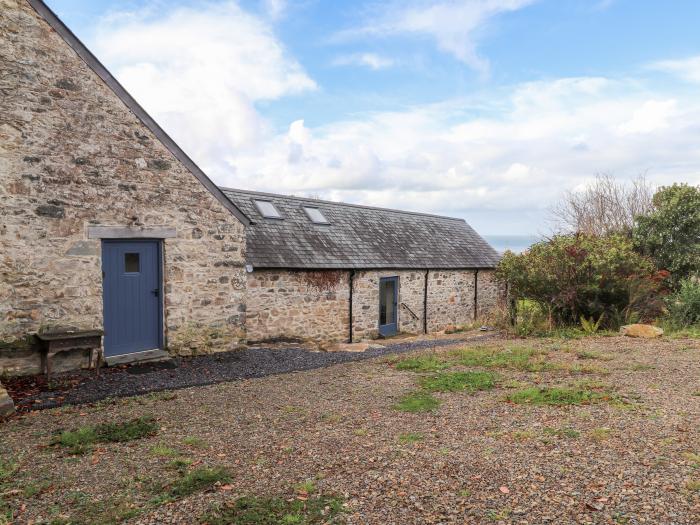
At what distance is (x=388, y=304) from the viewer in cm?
1659

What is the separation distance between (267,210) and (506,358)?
29.2 ft

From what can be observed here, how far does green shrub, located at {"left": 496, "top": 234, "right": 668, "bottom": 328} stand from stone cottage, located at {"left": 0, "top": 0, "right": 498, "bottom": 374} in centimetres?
633

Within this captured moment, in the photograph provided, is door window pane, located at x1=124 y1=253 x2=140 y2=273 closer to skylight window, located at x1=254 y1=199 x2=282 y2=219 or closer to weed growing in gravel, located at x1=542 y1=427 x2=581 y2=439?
skylight window, located at x1=254 y1=199 x2=282 y2=219

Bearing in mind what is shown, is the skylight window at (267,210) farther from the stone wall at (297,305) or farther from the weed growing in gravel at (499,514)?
the weed growing in gravel at (499,514)

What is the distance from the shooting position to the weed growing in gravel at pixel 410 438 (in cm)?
538

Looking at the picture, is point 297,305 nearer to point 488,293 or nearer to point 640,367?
point 640,367

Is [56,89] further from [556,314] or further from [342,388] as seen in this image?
[556,314]

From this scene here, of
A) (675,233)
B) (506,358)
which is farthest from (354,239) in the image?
(675,233)

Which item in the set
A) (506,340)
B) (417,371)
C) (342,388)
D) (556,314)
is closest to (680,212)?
(556,314)

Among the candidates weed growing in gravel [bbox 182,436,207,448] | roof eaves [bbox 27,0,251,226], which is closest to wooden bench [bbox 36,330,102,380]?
roof eaves [bbox 27,0,251,226]

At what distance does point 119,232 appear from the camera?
946cm

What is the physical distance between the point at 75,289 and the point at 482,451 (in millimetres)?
7610

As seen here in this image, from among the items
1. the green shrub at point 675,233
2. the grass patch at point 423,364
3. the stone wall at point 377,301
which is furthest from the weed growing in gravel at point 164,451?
the green shrub at point 675,233

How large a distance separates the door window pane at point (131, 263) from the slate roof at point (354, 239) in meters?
3.27
